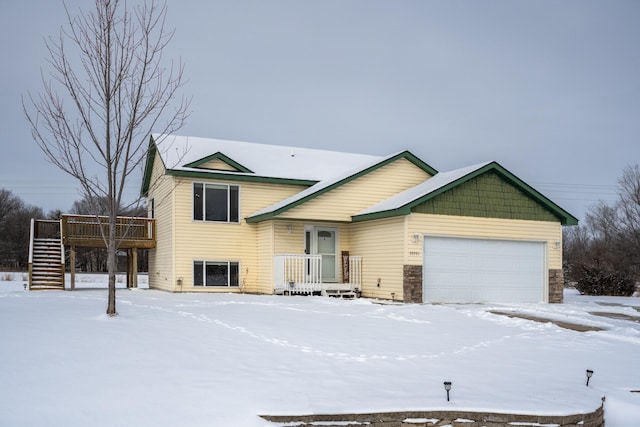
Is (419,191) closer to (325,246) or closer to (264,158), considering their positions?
(325,246)

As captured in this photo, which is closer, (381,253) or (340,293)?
(381,253)

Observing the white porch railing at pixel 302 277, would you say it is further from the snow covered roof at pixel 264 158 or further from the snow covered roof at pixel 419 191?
the snow covered roof at pixel 264 158

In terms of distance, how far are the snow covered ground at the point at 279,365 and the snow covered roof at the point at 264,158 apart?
852 centimetres

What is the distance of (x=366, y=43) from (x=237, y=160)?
962 centimetres

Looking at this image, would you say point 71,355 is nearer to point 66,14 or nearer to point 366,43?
point 66,14

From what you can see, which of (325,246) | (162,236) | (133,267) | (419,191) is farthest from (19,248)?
(419,191)

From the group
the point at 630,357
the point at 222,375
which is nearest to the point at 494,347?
the point at 630,357

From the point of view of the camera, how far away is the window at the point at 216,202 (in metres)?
21.1

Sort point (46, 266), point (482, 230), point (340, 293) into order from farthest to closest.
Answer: point (46, 266)
point (340, 293)
point (482, 230)

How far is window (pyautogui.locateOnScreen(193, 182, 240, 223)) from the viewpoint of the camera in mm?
21141

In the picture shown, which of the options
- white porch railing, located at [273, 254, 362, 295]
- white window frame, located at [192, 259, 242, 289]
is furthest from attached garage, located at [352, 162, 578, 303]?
white window frame, located at [192, 259, 242, 289]

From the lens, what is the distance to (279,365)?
8.78 meters

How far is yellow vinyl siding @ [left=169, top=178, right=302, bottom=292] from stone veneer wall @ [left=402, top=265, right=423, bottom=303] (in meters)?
4.79

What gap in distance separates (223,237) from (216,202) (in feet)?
4.20
